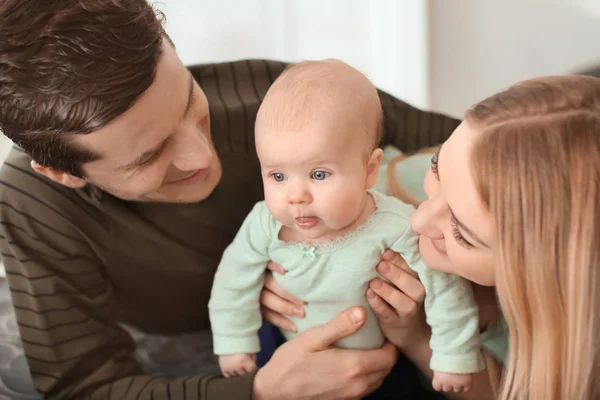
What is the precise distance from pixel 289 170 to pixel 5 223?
544 millimetres

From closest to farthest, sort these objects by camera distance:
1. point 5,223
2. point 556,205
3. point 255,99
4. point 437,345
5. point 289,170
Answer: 1. point 556,205
2. point 289,170
3. point 437,345
4. point 5,223
5. point 255,99

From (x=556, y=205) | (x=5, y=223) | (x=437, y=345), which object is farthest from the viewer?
(x=5, y=223)

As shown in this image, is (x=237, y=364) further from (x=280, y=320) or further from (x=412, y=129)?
Result: (x=412, y=129)

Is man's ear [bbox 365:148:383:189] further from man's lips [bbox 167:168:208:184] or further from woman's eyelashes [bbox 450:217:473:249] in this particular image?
man's lips [bbox 167:168:208:184]

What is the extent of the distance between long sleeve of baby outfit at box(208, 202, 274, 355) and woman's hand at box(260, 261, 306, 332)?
15mm

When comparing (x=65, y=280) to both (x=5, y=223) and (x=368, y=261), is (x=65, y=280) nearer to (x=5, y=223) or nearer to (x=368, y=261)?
(x=5, y=223)

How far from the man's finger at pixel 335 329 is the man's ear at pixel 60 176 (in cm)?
46

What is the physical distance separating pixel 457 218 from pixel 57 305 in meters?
0.70

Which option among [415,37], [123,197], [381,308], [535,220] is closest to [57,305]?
[123,197]

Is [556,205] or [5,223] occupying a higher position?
[556,205]

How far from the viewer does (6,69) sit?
2.71ft

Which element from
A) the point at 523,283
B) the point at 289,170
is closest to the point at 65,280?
the point at 289,170

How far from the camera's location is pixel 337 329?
3.11 ft

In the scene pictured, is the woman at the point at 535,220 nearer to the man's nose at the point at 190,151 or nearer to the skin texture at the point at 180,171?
the skin texture at the point at 180,171
